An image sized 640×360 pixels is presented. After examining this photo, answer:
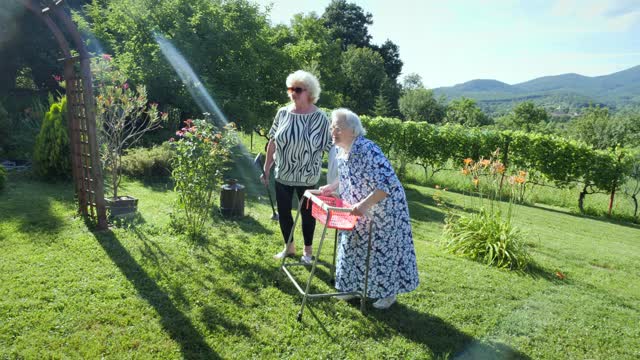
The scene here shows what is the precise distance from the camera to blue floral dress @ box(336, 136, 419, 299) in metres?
3.25

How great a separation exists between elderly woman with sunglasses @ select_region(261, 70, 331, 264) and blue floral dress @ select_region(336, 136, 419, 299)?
0.59 meters

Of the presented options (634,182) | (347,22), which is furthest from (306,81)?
(347,22)

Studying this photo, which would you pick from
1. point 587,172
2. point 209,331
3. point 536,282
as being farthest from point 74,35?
point 587,172

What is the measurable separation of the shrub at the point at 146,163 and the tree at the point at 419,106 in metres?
37.1

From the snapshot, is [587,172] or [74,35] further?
[587,172]

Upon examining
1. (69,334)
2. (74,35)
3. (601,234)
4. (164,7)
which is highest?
(164,7)

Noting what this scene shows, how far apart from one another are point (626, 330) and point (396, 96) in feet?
129

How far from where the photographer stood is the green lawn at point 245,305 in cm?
293

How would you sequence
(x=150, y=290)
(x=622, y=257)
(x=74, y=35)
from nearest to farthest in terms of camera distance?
(x=150, y=290), (x=74, y=35), (x=622, y=257)

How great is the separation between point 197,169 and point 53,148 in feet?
13.7

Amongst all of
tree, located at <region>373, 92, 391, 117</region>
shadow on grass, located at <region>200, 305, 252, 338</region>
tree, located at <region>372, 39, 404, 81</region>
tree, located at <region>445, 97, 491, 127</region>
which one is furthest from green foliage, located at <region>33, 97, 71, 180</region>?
tree, located at <region>445, 97, 491, 127</region>

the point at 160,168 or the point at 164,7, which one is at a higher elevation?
the point at 164,7

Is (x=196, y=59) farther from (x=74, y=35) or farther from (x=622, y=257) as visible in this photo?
(x=622, y=257)

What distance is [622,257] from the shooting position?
604cm
